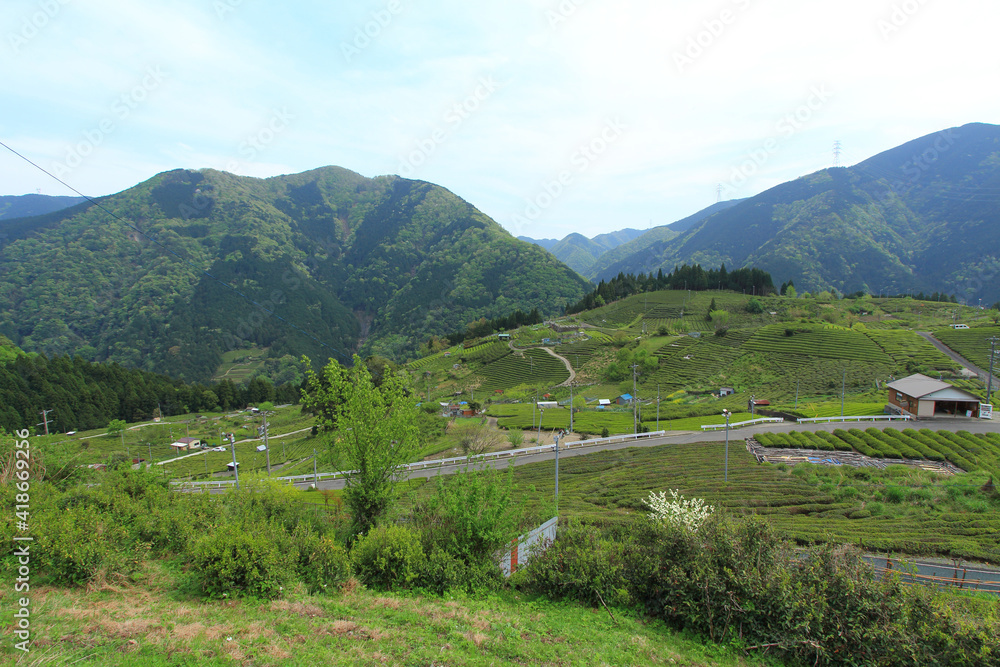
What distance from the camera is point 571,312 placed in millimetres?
118375

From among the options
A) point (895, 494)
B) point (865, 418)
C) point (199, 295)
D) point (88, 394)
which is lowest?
point (88, 394)

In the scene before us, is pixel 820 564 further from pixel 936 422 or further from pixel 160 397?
pixel 160 397

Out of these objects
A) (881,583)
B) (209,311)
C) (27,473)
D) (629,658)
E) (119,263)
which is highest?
(119,263)

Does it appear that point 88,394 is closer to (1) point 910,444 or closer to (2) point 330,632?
(2) point 330,632

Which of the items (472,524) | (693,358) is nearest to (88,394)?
(472,524)

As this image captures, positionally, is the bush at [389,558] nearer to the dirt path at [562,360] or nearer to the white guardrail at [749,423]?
the white guardrail at [749,423]

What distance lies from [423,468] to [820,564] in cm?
3148

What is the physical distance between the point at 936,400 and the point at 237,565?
54683mm

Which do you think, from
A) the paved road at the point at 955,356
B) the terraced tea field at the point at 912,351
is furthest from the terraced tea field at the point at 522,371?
the paved road at the point at 955,356

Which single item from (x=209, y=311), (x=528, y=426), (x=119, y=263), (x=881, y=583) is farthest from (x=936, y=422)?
(x=119, y=263)

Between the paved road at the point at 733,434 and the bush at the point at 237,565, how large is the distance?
26.3m

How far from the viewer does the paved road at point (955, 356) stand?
177 ft

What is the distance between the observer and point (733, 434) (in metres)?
39.3

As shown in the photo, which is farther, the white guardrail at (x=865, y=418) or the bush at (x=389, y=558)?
the white guardrail at (x=865, y=418)
